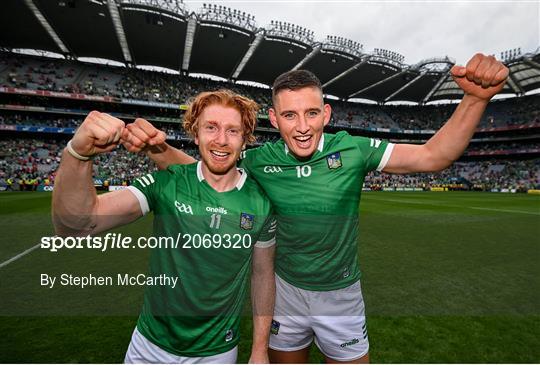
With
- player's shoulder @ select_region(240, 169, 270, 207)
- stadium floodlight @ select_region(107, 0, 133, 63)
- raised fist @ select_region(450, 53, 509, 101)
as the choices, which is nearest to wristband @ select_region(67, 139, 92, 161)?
player's shoulder @ select_region(240, 169, 270, 207)

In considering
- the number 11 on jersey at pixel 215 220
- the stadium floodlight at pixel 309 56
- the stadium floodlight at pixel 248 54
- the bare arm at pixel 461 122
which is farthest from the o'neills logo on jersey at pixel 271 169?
the stadium floodlight at pixel 309 56

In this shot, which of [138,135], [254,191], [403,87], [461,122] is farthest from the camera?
[403,87]

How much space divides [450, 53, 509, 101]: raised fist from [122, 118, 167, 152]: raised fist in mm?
1964

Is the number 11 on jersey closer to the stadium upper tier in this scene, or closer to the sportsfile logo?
the sportsfile logo

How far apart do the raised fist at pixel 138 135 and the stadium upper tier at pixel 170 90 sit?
116 ft

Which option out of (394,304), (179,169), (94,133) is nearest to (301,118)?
(179,169)

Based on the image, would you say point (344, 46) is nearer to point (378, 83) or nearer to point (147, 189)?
point (378, 83)

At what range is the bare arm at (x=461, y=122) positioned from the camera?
1886mm

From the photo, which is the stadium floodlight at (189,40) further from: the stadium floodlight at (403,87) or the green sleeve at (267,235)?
the green sleeve at (267,235)

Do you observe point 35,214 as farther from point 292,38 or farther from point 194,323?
point 292,38

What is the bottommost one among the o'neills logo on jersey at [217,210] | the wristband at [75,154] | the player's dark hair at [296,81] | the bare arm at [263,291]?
the bare arm at [263,291]

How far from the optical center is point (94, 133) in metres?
1.57

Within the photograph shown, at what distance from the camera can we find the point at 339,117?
55.7 m

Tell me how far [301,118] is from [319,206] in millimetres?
700
